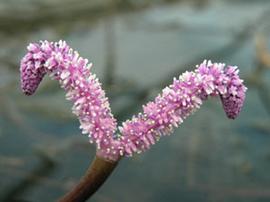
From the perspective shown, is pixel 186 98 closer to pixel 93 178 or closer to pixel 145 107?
pixel 145 107

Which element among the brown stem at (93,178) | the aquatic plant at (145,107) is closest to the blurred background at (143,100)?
the brown stem at (93,178)

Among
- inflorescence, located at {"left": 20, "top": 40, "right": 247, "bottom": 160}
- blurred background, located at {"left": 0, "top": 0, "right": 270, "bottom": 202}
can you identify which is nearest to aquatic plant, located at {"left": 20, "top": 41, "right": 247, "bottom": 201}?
inflorescence, located at {"left": 20, "top": 40, "right": 247, "bottom": 160}

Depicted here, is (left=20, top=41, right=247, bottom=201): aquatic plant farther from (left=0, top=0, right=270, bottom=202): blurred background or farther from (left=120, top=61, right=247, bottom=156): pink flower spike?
(left=0, top=0, right=270, bottom=202): blurred background

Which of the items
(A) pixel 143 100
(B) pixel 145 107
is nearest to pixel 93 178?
(B) pixel 145 107

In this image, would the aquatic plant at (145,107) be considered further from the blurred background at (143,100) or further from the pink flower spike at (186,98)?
the blurred background at (143,100)

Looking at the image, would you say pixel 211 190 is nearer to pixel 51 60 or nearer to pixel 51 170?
pixel 51 170
